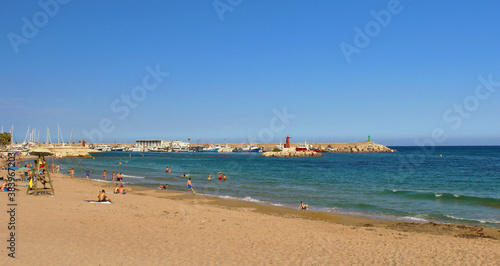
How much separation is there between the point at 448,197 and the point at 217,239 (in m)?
22.0

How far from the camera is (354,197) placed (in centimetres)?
2711

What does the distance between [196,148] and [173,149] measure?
11882mm

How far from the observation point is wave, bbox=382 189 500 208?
24.8 m

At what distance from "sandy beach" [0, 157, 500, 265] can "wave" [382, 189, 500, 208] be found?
33.1ft

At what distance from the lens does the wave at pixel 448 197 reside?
24.8m

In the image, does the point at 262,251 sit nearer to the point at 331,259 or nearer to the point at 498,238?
the point at 331,259

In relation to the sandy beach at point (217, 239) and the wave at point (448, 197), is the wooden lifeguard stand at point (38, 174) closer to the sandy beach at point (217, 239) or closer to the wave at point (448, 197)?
the sandy beach at point (217, 239)

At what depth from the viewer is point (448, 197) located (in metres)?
27.2

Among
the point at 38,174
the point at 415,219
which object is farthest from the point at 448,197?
the point at 38,174

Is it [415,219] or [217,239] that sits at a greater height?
[217,239]

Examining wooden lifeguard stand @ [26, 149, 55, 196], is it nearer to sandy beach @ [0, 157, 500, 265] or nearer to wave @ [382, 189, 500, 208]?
sandy beach @ [0, 157, 500, 265]

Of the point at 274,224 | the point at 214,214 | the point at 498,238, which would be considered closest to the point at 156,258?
the point at 274,224

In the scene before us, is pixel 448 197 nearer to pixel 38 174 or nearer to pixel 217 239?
pixel 217 239

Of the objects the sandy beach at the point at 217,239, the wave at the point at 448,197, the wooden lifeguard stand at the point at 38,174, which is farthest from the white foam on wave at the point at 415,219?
the wooden lifeguard stand at the point at 38,174
